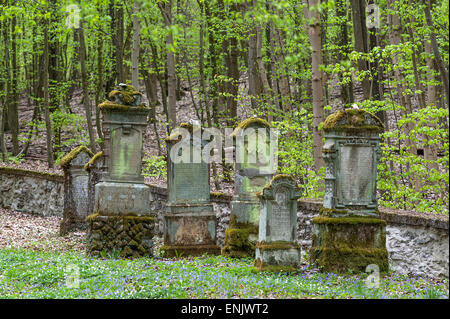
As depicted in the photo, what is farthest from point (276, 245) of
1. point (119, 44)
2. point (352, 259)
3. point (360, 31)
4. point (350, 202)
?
point (119, 44)

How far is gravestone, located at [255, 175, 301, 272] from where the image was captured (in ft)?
28.7

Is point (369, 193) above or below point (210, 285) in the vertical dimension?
above

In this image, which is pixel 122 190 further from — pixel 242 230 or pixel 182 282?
pixel 182 282

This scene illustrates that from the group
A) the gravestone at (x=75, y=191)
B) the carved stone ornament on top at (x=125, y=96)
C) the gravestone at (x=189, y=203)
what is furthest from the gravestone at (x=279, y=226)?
the gravestone at (x=75, y=191)

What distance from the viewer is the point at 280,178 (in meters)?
8.78

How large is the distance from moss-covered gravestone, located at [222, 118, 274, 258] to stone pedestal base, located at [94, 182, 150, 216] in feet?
5.96

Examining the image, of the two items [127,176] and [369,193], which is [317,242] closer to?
[369,193]

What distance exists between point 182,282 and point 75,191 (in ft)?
25.0

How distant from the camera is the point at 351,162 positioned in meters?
9.30

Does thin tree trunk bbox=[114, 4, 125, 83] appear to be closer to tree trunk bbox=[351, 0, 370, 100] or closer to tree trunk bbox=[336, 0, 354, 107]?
tree trunk bbox=[336, 0, 354, 107]

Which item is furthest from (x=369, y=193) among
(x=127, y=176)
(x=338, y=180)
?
(x=127, y=176)

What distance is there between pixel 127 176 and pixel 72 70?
25.3m

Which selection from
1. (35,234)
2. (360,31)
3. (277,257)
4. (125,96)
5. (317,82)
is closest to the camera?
(277,257)
